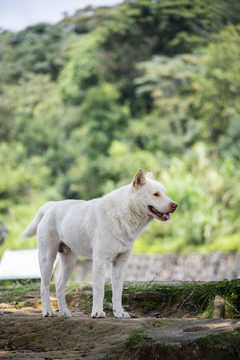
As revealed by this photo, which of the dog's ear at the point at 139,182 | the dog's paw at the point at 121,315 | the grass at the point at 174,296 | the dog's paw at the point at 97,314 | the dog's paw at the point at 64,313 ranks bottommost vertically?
the grass at the point at 174,296

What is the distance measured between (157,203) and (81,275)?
12.9 meters

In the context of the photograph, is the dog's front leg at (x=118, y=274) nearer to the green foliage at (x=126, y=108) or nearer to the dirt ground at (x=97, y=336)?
the dirt ground at (x=97, y=336)

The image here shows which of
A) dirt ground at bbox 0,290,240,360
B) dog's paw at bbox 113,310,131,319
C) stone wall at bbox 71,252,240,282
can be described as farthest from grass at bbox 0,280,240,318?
stone wall at bbox 71,252,240,282

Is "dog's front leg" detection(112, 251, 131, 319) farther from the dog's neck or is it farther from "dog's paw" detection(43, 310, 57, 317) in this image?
"dog's paw" detection(43, 310, 57, 317)

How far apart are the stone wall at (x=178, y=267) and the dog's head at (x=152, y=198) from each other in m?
11.4

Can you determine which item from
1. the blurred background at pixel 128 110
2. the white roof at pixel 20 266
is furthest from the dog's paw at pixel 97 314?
the blurred background at pixel 128 110

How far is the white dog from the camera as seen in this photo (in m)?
5.02

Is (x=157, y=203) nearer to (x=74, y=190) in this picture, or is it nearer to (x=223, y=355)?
(x=223, y=355)

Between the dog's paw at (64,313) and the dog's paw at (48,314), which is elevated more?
the dog's paw at (48,314)

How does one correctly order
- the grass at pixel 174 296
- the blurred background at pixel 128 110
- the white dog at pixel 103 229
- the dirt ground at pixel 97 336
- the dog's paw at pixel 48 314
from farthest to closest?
the blurred background at pixel 128 110
the grass at pixel 174 296
the dog's paw at pixel 48 314
the white dog at pixel 103 229
the dirt ground at pixel 97 336

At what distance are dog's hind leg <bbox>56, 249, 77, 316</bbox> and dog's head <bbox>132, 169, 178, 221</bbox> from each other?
103cm

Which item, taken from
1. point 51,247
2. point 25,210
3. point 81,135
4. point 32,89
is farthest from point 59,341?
point 32,89

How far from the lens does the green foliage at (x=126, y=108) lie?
24484mm

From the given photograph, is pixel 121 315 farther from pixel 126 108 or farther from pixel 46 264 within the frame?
pixel 126 108
